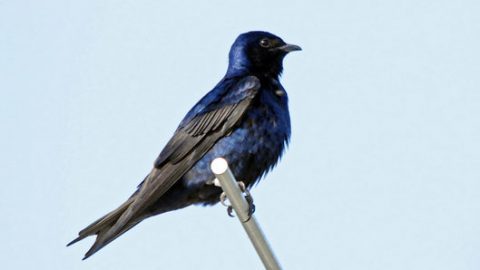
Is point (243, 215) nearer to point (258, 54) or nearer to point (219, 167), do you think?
point (219, 167)

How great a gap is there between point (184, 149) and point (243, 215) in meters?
2.56

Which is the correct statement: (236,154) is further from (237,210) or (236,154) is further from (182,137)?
(237,210)

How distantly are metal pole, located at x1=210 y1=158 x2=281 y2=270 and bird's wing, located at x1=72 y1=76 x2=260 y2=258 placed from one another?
2.08m

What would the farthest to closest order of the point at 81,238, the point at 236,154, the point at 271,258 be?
the point at 236,154 → the point at 81,238 → the point at 271,258

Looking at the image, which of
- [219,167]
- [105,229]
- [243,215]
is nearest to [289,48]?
[105,229]

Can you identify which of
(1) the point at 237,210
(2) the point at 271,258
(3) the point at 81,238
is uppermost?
(3) the point at 81,238

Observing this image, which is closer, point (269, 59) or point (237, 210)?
point (237, 210)

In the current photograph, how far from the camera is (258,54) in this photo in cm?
757

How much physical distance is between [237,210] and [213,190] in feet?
8.16

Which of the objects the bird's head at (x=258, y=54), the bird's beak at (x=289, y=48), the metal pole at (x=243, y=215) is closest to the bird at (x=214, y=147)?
the bird's head at (x=258, y=54)

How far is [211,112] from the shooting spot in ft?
22.2

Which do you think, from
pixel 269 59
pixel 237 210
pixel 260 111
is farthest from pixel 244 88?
pixel 237 210

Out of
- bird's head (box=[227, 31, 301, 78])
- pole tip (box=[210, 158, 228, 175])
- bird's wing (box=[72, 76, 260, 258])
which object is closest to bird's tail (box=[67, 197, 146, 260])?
bird's wing (box=[72, 76, 260, 258])

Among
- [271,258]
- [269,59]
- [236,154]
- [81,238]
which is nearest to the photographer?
[271,258]
